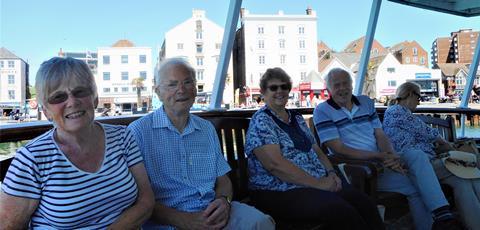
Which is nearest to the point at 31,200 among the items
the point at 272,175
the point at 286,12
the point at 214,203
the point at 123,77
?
the point at 214,203

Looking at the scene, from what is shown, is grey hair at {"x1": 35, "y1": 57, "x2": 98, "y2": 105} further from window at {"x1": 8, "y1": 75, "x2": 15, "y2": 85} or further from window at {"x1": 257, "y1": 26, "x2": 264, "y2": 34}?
window at {"x1": 257, "y1": 26, "x2": 264, "y2": 34}

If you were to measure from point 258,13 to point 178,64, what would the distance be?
4696mm

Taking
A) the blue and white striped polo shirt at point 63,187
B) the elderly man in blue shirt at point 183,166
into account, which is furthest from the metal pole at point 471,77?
the blue and white striped polo shirt at point 63,187

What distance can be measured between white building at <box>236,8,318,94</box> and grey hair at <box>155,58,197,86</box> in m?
3.74

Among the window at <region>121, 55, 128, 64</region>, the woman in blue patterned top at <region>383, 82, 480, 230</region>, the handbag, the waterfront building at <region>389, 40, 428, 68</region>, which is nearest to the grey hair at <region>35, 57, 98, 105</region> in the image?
the woman in blue patterned top at <region>383, 82, 480, 230</region>

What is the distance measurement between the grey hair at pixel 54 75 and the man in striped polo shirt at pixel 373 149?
67.7 inches

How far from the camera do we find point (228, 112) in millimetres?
3109

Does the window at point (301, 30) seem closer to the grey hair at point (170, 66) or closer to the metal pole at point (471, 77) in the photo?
the metal pole at point (471, 77)

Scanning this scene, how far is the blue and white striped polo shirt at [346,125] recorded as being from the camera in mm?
2599

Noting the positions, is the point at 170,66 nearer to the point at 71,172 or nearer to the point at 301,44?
the point at 71,172

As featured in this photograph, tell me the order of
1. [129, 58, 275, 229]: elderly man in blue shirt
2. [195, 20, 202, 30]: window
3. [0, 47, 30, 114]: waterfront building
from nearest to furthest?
[129, 58, 275, 229]: elderly man in blue shirt → [0, 47, 30, 114]: waterfront building → [195, 20, 202, 30]: window

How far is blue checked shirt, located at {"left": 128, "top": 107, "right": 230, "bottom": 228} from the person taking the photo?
1.65 m

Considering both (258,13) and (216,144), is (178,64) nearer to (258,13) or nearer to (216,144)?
(216,144)

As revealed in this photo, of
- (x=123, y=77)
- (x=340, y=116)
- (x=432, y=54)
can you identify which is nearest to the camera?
(x=340, y=116)
